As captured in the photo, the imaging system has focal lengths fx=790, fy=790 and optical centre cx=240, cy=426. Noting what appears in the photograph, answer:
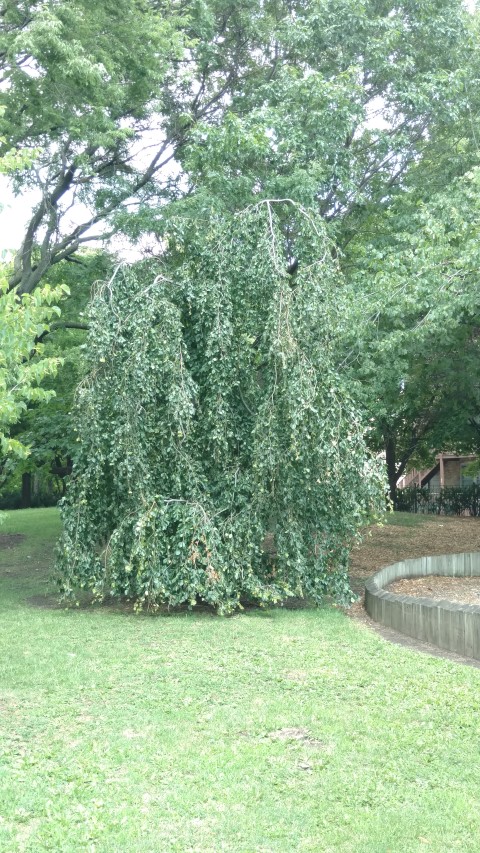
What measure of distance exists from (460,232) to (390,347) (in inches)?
70.0

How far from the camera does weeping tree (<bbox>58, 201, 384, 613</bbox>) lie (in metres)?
9.01

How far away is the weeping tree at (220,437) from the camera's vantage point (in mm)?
9008

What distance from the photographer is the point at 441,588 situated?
11875mm

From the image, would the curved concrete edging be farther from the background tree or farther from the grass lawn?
the background tree

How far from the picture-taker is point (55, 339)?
16297 mm

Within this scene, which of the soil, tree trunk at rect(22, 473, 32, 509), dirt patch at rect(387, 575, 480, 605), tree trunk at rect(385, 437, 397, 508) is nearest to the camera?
the soil

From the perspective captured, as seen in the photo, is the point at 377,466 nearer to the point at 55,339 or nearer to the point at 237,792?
the point at 237,792

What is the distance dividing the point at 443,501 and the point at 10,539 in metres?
14.7

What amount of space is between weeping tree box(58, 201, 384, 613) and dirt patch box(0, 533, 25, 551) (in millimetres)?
7642

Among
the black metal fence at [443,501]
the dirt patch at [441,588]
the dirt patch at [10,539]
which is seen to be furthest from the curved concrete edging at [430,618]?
the black metal fence at [443,501]

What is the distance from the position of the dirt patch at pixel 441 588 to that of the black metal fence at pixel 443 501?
42.7ft

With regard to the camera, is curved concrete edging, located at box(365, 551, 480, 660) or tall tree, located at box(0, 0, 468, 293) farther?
tall tree, located at box(0, 0, 468, 293)

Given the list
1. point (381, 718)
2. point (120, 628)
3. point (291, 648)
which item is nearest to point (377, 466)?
point (291, 648)

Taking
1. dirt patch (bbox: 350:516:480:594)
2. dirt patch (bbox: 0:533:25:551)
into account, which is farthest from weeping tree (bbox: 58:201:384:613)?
dirt patch (bbox: 0:533:25:551)
